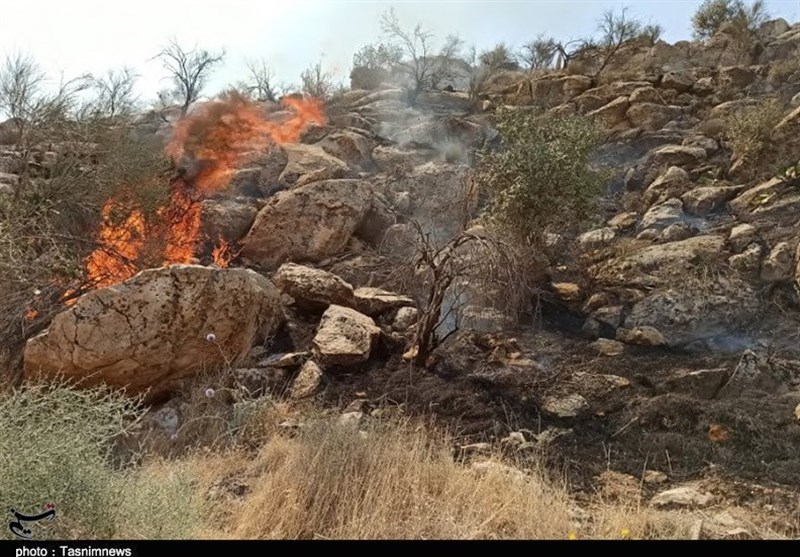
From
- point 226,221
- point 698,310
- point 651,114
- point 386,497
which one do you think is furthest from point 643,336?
point 651,114

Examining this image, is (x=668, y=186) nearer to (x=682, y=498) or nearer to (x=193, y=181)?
(x=682, y=498)

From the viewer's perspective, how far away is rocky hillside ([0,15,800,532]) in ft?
16.1

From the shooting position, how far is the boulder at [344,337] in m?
6.45

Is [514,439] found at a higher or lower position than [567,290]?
lower

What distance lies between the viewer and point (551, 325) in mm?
7527

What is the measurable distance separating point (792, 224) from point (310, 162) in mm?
10282

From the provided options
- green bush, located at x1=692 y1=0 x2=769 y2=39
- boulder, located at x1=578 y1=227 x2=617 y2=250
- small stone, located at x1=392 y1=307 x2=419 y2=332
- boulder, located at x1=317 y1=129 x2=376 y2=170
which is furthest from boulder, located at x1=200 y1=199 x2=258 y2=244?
green bush, located at x1=692 y1=0 x2=769 y2=39

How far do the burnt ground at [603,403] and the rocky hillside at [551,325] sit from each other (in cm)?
2

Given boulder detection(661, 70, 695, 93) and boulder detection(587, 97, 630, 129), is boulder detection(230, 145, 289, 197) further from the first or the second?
boulder detection(661, 70, 695, 93)

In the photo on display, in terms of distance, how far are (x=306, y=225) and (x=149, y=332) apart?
475 centimetres

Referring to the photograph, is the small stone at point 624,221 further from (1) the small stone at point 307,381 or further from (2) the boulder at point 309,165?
(1) the small stone at point 307,381

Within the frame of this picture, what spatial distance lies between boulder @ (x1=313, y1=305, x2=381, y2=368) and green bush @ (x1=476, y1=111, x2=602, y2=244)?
3.09 m

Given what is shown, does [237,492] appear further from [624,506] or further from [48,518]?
[624,506]

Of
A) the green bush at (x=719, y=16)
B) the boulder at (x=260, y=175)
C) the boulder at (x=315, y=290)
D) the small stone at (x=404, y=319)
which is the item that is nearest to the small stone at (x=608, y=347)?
the small stone at (x=404, y=319)
